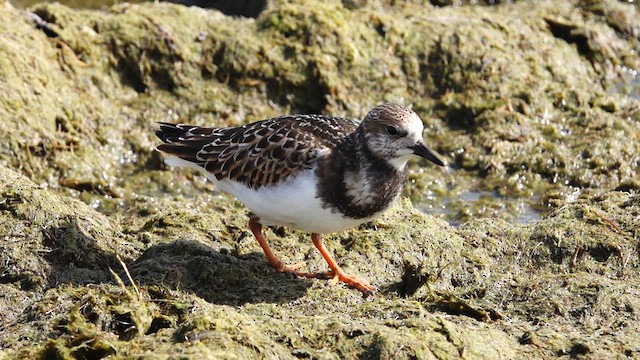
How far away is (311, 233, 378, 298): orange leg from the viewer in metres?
6.20

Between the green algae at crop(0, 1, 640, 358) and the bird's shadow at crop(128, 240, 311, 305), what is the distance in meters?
0.02

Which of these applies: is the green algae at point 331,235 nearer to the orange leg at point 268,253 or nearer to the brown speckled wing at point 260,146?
the orange leg at point 268,253

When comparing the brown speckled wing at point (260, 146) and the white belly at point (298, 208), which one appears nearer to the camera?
the white belly at point (298, 208)

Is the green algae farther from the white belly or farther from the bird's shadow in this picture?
the white belly

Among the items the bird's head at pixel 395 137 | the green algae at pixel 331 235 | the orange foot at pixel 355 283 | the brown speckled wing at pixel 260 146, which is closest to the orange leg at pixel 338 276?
the orange foot at pixel 355 283

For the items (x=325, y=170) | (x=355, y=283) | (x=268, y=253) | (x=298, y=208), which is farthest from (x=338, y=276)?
(x=325, y=170)

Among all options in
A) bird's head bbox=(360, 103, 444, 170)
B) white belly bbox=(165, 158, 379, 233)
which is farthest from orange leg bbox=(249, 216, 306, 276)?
bird's head bbox=(360, 103, 444, 170)

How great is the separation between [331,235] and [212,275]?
1211mm

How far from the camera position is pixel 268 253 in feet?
21.0

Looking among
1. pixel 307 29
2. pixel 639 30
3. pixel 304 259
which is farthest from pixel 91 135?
pixel 639 30

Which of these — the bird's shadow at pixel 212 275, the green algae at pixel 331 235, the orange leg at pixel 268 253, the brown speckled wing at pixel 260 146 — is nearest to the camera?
the green algae at pixel 331 235

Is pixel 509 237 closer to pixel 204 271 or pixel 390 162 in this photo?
pixel 390 162

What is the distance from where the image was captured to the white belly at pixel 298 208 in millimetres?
5914

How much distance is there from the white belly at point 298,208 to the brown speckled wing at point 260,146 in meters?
0.07
